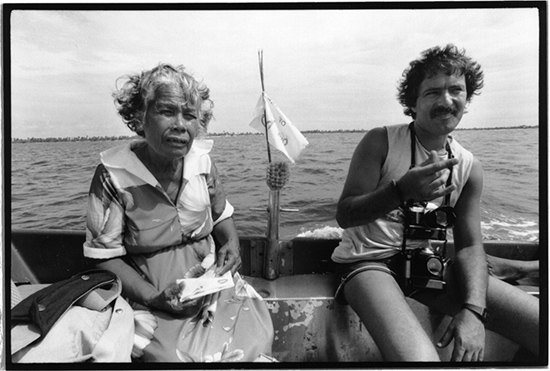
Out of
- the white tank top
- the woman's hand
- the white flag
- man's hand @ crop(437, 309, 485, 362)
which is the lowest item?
man's hand @ crop(437, 309, 485, 362)

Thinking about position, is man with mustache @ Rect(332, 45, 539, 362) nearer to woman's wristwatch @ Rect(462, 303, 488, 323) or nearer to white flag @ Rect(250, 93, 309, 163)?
woman's wristwatch @ Rect(462, 303, 488, 323)

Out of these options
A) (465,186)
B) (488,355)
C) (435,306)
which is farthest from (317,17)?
(488,355)

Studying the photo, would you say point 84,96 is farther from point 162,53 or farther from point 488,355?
point 488,355

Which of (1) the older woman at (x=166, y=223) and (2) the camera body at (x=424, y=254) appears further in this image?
(2) the camera body at (x=424, y=254)

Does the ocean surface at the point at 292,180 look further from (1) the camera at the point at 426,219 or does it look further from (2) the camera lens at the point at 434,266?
(2) the camera lens at the point at 434,266

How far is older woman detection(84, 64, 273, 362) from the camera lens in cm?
210

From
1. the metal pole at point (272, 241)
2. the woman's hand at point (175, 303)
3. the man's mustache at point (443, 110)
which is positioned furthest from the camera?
the metal pole at point (272, 241)

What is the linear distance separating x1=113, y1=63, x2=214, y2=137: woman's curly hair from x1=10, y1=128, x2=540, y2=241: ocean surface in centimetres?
13

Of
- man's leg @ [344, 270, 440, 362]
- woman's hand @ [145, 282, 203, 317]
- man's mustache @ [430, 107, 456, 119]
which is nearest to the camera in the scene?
man's leg @ [344, 270, 440, 362]

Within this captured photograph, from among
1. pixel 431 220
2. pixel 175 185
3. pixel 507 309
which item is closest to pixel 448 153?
pixel 431 220

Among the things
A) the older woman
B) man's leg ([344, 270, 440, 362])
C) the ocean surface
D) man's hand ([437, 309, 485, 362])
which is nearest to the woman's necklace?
the older woman

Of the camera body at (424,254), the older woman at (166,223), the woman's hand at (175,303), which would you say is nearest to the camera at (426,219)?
the camera body at (424,254)

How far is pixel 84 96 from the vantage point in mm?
2223

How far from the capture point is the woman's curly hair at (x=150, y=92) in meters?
2.13
